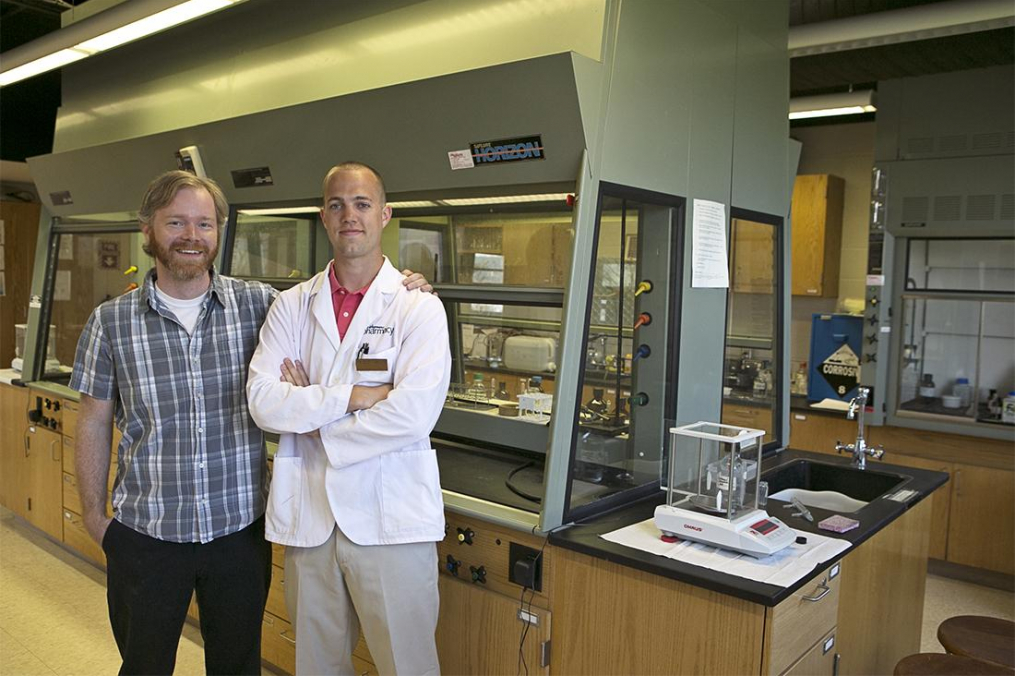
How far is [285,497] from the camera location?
6.94 ft

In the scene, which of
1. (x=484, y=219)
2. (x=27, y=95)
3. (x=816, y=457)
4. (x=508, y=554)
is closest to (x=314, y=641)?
(x=508, y=554)

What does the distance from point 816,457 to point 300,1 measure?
2.80 m

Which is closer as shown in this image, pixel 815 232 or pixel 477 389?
pixel 477 389

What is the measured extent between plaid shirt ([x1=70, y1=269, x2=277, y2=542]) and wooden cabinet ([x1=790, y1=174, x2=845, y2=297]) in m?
4.50

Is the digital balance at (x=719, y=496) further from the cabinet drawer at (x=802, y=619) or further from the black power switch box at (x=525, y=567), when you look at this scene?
the black power switch box at (x=525, y=567)

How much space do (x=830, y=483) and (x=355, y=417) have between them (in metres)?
2.06

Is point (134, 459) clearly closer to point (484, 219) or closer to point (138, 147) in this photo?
point (484, 219)

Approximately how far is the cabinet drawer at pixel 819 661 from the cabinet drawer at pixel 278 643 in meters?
1.72

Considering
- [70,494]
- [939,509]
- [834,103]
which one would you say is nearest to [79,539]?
[70,494]

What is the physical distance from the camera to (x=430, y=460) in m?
2.11

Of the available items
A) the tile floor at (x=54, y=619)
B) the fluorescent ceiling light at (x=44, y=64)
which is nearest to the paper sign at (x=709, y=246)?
the tile floor at (x=54, y=619)

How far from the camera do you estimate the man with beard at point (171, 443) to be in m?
2.04

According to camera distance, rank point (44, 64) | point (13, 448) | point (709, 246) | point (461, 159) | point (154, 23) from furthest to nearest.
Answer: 1. point (13, 448)
2. point (44, 64)
3. point (154, 23)
4. point (709, 246)
5. point (461, 159)

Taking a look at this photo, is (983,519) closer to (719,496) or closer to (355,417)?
(719,496)
